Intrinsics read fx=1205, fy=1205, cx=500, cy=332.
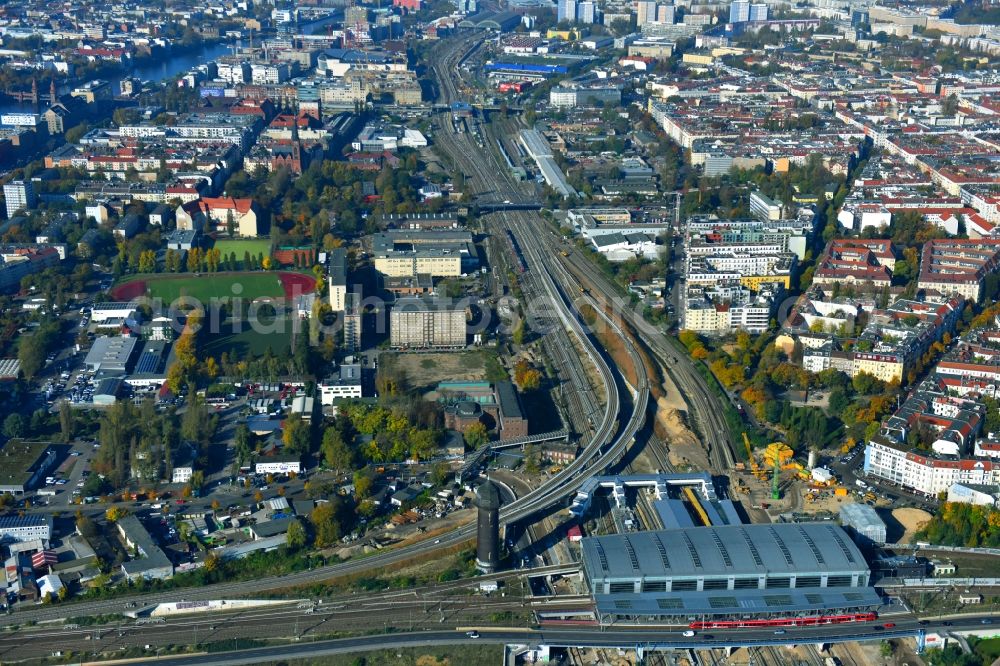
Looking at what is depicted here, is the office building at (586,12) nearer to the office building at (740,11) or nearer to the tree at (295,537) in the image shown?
the office building at (740,11)

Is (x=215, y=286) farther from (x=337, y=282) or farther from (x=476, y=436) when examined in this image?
(x=476, y=436)

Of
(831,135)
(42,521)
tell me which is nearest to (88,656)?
(42,521)

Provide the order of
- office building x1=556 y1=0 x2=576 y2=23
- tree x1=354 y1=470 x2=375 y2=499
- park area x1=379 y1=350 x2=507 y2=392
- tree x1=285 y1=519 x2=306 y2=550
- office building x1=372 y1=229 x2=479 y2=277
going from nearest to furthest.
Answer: tree x1=285 y1=519 x2=306 y2=550 < tree x1=354 y1=470 x2=375 y2=499 < park area x1=379 y1=350 x2=507 y2=392 < office building x1=372 y1=229 x2=479 y2=277 < office building x1=556 y1=0 x2=576 y2=23

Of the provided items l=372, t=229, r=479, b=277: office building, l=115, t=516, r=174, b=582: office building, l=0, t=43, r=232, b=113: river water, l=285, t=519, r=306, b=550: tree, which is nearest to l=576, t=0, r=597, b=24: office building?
l=0, t=43, r=232, b=113: river water

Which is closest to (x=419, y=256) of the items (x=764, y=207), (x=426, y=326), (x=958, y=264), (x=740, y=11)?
(x=426, y=326)

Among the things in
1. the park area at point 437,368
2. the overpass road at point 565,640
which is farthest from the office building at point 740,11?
the overpass road at point 565,640

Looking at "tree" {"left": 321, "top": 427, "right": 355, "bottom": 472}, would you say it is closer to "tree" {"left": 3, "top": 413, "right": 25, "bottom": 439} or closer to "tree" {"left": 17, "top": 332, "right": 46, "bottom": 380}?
"tree" {"left": 3, "top": 413, "right": 25, "bottom": 439}
